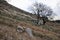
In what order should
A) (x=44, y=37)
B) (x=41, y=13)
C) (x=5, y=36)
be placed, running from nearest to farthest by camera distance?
(x=5, y=36), (x=44, y=37), (x=41, y=13)

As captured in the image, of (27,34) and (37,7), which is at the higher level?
(37,7)

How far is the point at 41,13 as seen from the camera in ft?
248

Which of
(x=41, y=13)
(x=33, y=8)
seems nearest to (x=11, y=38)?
(x=41, y=13)

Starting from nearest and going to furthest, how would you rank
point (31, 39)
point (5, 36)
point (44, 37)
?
1. point (5, 36)
2. point (31, 39)
3. point (44, 37)

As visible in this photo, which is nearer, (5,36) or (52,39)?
(5,36)

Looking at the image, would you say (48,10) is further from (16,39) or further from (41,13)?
(16,39)

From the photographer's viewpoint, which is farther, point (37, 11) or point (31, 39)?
point (37, 11)

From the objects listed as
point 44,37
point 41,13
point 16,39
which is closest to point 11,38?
point 16,39

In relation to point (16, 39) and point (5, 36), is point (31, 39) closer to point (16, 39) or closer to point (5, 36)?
point (16, 39)

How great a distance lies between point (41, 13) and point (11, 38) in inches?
2211

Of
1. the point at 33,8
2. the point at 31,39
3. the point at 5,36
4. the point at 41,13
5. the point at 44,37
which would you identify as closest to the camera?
the point at 5,36

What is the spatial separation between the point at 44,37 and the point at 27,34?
4715 millimetres

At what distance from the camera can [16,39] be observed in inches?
813

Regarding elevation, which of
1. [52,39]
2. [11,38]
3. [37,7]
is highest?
[37,7]
